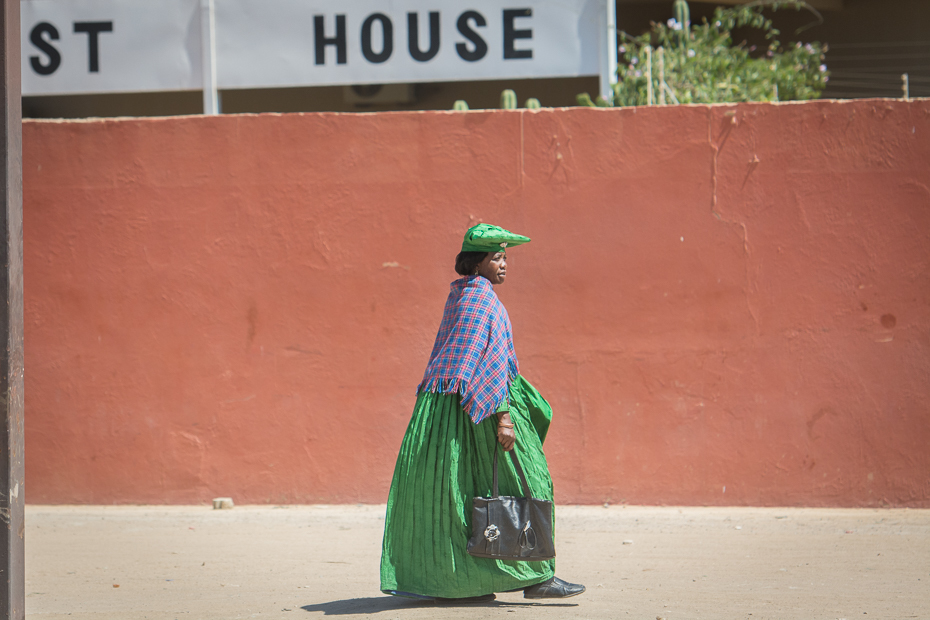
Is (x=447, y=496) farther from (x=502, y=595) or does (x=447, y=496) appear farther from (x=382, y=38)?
(x=382, y=38)

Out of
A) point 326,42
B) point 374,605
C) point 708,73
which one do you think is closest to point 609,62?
point 708,73

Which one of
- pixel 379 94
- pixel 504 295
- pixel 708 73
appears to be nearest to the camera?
pixel 504 295

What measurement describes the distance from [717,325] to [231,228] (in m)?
3.06

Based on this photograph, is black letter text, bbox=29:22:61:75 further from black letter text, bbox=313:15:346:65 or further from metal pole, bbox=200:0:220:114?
black letter text, bbox=313:15:346:65

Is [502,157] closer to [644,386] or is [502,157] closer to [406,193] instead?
[406,193]

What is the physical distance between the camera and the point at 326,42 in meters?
7.27

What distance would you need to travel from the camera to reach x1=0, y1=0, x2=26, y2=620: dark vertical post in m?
3.21

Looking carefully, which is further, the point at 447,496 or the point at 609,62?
the point at 609,62

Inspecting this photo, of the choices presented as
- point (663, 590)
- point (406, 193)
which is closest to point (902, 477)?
point (663, 590)

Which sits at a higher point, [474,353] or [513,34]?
[513,34]

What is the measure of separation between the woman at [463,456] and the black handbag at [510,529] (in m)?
0.09

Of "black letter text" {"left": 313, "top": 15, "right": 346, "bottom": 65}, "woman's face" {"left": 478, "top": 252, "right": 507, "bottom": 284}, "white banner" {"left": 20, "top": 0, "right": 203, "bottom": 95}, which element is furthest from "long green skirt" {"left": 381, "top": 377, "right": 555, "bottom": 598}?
"white banner" {"left": 20, "top": 0, "right": 203, "bottom": 95}

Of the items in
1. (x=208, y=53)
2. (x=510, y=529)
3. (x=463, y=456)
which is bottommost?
(x=510, y=529)

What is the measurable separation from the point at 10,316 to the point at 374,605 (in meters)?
1.94
